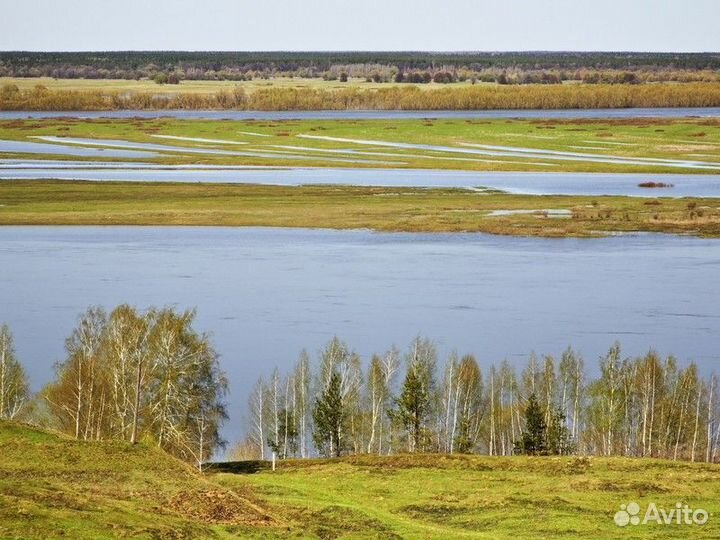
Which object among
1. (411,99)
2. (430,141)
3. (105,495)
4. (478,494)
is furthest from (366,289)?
(411,99)

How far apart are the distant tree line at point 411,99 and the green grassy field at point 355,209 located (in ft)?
256

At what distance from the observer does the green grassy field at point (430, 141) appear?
269 ft

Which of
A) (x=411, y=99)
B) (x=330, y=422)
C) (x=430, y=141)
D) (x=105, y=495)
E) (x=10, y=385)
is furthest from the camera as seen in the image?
(x=411, y=99)

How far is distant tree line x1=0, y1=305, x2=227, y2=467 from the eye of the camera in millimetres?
24984

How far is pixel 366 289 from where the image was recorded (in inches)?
1617

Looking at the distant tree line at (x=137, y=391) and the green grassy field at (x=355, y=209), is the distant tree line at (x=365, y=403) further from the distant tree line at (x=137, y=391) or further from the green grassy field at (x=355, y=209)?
the green grassy field at (x=355, y=209)

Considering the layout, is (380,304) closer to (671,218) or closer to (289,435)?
(289,435)

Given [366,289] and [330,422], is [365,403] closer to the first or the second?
[330,422]

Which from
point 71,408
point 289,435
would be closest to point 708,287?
point 289,435

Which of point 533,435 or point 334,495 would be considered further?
point 533,435

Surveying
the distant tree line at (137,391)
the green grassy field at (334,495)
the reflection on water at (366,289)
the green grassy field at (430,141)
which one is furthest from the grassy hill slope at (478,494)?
the green grassy field at (430,141)

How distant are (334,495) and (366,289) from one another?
21.5m

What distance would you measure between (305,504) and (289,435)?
8.90 m

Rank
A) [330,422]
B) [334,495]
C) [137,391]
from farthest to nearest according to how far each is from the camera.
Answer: [330,422] < [137,391] < [334,495]
